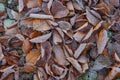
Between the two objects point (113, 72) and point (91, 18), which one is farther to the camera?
point (91, 18)

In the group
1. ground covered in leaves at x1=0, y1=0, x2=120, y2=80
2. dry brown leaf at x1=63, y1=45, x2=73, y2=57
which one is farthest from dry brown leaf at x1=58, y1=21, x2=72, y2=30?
dry brown leaf at x1=63, y1=45, x2=73, y2=57

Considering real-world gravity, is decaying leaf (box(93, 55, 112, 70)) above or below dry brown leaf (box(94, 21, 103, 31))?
below

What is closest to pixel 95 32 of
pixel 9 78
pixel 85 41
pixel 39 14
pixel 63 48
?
pixel 85 41

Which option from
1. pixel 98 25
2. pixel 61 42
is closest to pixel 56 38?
pixel 61 42

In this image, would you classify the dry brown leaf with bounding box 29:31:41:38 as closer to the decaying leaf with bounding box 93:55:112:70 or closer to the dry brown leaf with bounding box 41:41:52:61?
the dry brown leaf with bounding box 41:41:52:61

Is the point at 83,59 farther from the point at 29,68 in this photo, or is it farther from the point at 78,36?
the point at 29,68

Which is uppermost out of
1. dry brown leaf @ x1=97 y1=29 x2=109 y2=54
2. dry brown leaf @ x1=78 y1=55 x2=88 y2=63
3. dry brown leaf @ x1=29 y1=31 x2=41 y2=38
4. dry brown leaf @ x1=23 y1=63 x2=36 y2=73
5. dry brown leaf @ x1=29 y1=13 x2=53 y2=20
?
dry brown leaf @ x1=29 y1=13 x2=53 y2=20
